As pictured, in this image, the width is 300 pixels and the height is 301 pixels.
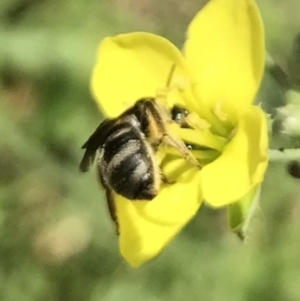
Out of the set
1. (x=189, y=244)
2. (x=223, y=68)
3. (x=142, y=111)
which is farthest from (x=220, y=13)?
(x=189, y=244)

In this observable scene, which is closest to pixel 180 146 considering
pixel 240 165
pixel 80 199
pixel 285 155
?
pixel 240 165

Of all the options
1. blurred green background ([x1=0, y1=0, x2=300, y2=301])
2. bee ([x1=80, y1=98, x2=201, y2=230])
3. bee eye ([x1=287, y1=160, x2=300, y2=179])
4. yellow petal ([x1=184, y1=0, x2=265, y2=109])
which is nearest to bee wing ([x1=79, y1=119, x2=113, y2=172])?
bee ([x1=80, y1=98, x2=201, y2=230])

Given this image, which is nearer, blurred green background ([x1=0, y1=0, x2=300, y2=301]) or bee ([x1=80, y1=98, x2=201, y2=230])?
bee ([x1=80, y1=98, x2=201, y2=230])

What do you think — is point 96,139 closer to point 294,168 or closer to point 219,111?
point 219,111

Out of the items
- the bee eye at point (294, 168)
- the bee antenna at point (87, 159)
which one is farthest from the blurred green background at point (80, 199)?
the bee antenna at point (87, 159)

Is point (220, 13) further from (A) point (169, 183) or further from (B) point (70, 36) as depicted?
(B) point (70, 36)

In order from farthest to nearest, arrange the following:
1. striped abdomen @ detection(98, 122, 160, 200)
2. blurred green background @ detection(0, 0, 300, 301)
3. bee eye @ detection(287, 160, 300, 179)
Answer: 1. blurred green background @ detection(0, 0, 300, 301)
2. bee eye @ detection(287, 160, 300, 179)
3. striped abdomen @ detection(98, 122, 160, 200)

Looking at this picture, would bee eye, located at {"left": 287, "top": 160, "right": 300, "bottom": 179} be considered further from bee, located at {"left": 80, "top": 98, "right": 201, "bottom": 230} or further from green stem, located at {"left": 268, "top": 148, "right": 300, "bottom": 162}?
bee, located at {"left": 80, "top": 98, "right": 201, "bottom": 230}
